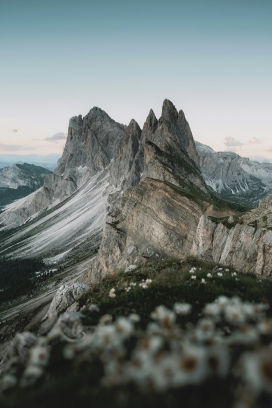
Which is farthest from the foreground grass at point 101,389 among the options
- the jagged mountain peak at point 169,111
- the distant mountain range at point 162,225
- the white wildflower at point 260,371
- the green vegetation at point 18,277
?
the jagged mountain peak at point 169,111

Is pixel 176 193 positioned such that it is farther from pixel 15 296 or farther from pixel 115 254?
pixel 15 296

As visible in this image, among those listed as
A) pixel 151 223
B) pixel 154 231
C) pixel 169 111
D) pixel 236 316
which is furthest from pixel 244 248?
pixel 169 111

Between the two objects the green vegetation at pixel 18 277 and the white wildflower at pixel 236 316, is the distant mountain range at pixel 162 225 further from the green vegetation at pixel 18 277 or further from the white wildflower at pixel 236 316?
the white wildflower at pixel 236 316

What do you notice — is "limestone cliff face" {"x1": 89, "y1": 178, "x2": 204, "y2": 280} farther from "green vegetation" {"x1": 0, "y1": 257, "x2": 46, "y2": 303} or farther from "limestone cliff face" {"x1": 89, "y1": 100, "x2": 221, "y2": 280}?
"green vegetation" {"x1": 0, "y1": 257, "x2": 46, "y2": 303}

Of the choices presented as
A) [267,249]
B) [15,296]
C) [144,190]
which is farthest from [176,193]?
[15,296]

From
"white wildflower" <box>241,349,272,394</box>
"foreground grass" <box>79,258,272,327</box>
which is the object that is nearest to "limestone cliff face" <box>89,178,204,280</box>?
"foreground grass" <box>79,258,272,327</box>

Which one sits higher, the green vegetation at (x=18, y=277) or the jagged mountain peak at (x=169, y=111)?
the jagged mountain peak at (x=169, y=111)

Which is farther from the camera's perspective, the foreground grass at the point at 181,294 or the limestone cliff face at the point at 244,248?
the limestone cliff face at the point at 244,248
